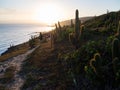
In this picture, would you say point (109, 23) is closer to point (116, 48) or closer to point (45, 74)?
point (45, 74)

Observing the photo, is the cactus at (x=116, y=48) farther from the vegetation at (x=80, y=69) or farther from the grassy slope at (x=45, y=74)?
the grassy slope at (x=45, y=74)

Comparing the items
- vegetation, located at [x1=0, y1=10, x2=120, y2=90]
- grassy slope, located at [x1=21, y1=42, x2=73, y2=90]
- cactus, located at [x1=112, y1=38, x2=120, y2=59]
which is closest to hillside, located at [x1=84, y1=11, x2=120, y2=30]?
vegetation, located at [x1=0, y1=10, x2=120, y2=90]

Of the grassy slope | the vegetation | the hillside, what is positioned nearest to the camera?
the vegetation

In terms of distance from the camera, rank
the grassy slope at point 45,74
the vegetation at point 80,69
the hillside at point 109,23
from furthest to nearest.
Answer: the hillside at point 109,23, the grassy slope at point 45,74, the vegetation at point 80,69

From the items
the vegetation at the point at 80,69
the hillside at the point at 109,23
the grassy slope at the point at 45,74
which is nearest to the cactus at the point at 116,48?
the vegetation at the point at 80,69

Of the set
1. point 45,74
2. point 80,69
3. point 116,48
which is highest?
point 116,48

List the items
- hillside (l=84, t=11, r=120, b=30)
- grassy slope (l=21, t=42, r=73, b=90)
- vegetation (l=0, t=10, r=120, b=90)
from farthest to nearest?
1. hillside (l=84, t=11, r=120, b=30)
2. grassy slope (l=21, t=42, r=73, b=90)
3. vegetation (l=0, t=10, r=120, b=90)

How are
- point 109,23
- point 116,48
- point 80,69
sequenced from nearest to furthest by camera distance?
point 116,48
point 80,69
point 109,23

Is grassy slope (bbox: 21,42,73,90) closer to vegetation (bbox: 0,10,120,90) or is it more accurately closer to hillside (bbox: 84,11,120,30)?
vegetation (bbox: 0,10,120,90)

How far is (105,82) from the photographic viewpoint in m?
19.1

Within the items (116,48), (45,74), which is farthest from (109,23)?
(116,48)

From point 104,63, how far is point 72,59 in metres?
4.79

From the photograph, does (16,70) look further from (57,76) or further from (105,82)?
(105,82)

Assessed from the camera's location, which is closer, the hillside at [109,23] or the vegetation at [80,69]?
the vegetation at [80,69]
